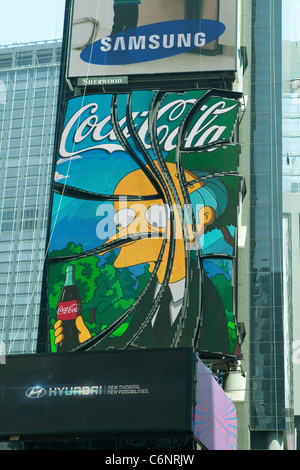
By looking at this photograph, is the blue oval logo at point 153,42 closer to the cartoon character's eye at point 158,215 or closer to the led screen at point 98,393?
the cartoon character's eye at point 158,215

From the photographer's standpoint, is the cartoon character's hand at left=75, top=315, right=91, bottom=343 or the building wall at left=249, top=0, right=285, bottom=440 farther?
the building wall at left=249, top=0, right=285, bottom=440

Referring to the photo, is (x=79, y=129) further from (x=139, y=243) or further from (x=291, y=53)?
(x=291, y=53)

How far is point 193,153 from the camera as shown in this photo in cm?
4553

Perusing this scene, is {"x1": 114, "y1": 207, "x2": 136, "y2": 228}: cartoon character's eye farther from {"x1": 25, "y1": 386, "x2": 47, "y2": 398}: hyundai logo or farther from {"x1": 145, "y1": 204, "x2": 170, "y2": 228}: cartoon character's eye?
{"x1": 25, "y1": 386, "x2": 47, "y2": 398}: hyundai logo

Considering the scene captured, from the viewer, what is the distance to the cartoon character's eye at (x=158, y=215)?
1753 inches

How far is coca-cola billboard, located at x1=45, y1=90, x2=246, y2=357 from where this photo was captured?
4269cm

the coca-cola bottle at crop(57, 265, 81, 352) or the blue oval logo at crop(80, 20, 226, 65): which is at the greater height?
the blue oval logo at crop(80, 20, 226, 65)

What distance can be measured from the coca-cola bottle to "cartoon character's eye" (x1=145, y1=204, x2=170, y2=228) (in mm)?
4339

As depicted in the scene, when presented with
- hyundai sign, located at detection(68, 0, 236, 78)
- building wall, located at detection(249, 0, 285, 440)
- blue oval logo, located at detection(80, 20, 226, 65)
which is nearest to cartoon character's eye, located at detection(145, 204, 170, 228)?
building wall, located at detection(249, 0, 285, 440)

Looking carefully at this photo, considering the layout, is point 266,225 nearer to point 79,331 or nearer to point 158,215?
point 158,215

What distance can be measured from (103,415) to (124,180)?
46.3 ft

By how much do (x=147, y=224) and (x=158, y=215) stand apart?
0.67 meters

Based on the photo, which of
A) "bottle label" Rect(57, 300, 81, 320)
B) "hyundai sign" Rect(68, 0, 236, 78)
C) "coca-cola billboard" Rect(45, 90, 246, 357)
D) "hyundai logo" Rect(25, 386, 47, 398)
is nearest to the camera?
"hyundai logo" Rect(25, 386, 47, 398)
